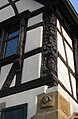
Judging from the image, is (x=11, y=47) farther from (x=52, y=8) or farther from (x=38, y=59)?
(x=52, y=8)

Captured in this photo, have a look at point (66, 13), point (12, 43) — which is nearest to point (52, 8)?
point (66, 13)

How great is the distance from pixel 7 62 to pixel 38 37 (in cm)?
97

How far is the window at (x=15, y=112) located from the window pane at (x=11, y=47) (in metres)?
1.72

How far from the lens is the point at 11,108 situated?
275 inches

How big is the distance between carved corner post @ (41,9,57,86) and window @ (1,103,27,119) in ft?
2.92

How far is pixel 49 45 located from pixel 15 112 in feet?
5.86

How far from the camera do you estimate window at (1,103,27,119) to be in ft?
22.2

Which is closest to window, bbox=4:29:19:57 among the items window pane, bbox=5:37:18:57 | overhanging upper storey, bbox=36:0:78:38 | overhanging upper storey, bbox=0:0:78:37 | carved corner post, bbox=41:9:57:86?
window pane, bbox=5:37:18:57

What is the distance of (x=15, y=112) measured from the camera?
6.88 meters

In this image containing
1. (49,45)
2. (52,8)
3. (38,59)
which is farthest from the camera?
(52,8)

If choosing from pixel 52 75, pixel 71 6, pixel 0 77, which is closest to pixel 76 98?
pixel 52 75

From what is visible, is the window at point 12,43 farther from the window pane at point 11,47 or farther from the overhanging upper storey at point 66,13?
the overhanging upper storey at point 66,13

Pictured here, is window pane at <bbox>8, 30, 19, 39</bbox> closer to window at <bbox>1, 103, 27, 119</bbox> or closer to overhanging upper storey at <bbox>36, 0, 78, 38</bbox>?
overhanging upper storey at <bbox>36, 0, 78, 38</bbox>

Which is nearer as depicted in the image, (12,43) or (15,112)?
(15,112)
